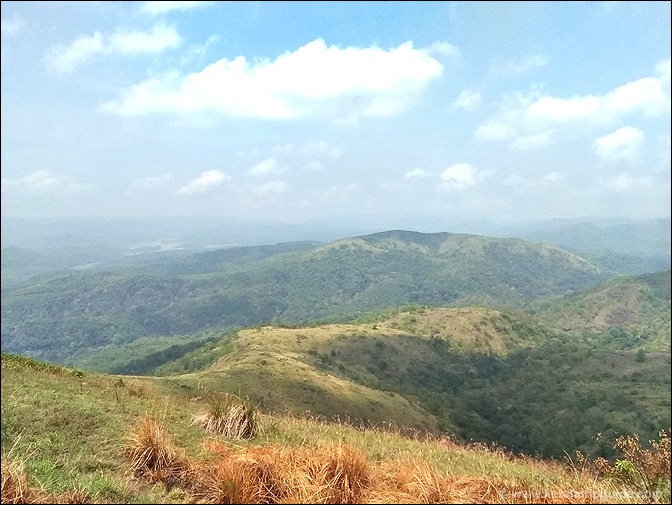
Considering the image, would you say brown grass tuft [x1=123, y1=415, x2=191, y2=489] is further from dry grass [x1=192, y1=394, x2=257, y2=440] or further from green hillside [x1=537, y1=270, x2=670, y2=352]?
green hillside [x1=537, y1=270, x2=670, y2=352]

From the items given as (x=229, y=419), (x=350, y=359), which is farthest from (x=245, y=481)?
(x=350, y=359)

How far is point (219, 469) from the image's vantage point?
6781 millimetres

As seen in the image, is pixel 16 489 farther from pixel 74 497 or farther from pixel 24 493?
pixel 74 497

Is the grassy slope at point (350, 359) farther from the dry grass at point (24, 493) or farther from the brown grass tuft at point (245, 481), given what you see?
the dry grass at point (24, 493)

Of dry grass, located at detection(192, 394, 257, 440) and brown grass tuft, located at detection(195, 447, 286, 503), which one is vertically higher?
brown grass tuft, located at detection(195, 447, 286, 503)

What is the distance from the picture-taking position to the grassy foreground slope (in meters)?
5.94

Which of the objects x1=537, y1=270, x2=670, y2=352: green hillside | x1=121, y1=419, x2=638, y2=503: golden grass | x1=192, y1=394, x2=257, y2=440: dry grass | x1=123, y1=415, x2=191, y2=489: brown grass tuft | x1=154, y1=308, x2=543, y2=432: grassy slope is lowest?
x1=537, y1=270, x2=670, y2=352: green hillside

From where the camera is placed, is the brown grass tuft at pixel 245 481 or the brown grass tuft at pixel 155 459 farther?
the brown grass tuft at pixel 155 459

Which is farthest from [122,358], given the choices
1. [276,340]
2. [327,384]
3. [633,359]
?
[633,359]

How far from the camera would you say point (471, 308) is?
510ft

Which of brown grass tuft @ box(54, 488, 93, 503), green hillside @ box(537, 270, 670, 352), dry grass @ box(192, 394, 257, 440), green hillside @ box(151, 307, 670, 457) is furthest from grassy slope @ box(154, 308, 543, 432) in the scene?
green hillside @ box(537, 270, 670, 352)

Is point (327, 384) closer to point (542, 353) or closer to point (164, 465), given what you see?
point (164, 465)

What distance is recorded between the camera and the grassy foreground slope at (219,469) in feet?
19.5

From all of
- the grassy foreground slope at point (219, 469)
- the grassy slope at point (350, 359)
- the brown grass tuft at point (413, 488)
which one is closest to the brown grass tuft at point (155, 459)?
the grassy foreground slope at point (219, 469)
